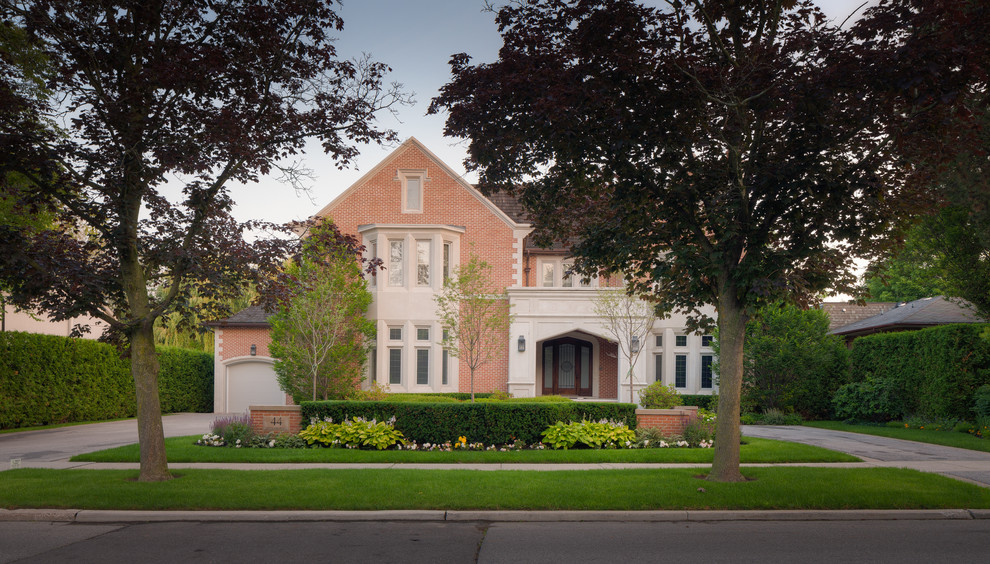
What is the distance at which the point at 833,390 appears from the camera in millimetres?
25922

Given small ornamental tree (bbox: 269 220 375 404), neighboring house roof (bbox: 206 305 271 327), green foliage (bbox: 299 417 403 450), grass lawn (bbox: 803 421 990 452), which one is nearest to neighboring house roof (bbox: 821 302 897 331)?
grass lawn (bbox: 803 421 990 452)

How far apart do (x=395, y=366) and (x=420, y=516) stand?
17121 millimetres

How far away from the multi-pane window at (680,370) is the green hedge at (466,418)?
1287 centimetres

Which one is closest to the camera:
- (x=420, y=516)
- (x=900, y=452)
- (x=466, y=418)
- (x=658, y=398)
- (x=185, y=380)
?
Answer: (x=420, y=516)

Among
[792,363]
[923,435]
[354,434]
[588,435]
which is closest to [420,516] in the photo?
[354,434]

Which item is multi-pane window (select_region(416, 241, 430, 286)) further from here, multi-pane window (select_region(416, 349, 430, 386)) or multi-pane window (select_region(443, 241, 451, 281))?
multi-pane window (select_region(416, 349, 430, 386))

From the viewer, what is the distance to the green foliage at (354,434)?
50.4 ft

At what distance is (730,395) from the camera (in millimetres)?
11062

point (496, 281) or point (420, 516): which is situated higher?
point (496, 281)

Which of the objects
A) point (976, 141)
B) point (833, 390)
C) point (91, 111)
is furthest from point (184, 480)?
point (833, 390)

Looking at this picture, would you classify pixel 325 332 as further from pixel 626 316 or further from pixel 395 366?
pixel 626 316

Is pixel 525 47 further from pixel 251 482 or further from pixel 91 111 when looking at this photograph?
pixel 251 482

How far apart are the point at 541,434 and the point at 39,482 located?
9321mm

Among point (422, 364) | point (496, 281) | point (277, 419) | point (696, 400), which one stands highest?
point (496, 281)
